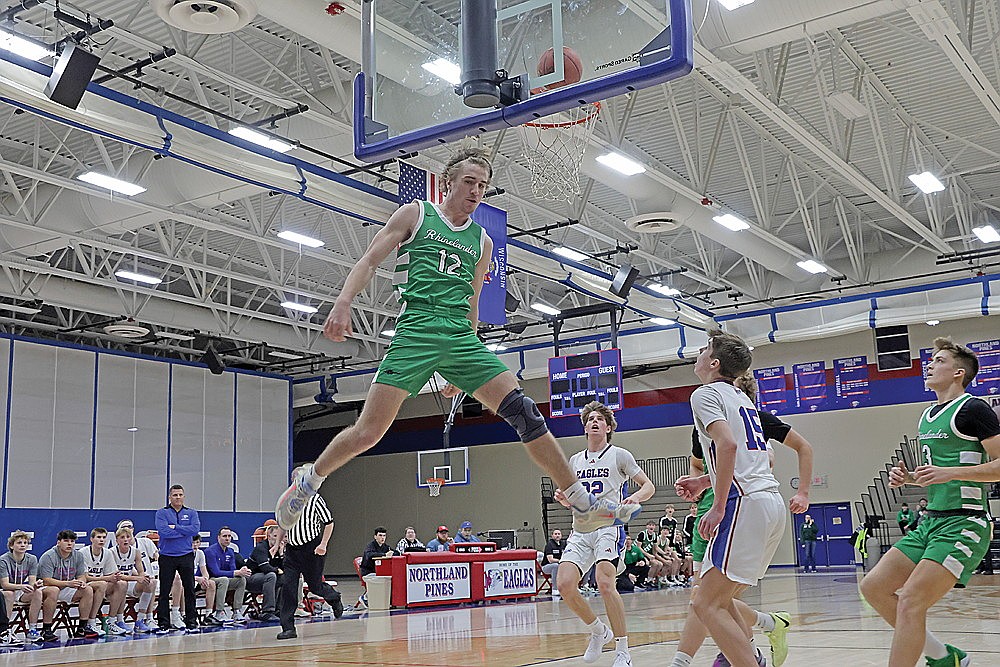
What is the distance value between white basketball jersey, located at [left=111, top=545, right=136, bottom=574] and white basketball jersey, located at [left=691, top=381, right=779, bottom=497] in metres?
12.0

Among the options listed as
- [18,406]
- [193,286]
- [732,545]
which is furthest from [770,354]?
[732,545]

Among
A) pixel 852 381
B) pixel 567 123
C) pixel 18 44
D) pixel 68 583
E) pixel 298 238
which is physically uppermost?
pixel 18 44

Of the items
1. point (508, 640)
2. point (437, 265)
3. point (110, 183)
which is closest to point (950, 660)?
point (437, 265)

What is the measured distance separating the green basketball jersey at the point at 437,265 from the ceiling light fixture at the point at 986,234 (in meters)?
19.4

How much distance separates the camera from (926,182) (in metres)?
18.3

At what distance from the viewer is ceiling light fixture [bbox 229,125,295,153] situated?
15.5 metres

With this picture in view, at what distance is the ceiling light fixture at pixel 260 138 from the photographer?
15.5m

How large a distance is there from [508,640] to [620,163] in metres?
8.15

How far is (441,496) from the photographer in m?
36.8

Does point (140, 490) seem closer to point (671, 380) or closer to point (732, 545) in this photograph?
point (671, 380)

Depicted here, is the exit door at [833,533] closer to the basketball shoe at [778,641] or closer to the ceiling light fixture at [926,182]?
the ceiling light fixture at [926,182]

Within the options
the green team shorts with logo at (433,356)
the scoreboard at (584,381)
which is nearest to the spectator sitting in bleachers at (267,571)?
the scoreboard at (584,381)

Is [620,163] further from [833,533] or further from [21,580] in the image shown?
[833,533]

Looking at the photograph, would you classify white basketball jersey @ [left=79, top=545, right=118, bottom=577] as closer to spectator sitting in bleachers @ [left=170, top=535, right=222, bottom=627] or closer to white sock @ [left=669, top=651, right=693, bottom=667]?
spectator sitting in bleachers @ [left=170, top=535, right=222, bottom=627]
